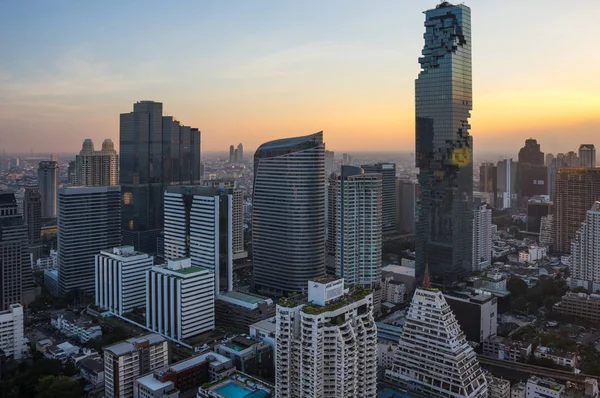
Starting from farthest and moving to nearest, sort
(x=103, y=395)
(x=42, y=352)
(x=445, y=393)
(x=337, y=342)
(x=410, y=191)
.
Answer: (x=410, y=191), (x=42, y=352), (x=103, y=395), (x=445, y=393), (x=337, y=342)

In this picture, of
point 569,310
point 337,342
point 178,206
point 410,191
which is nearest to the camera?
point 337,342

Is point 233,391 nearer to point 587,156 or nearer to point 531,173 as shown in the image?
point 587,156

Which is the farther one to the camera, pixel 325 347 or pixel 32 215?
pixel 32 215

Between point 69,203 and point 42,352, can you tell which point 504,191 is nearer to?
point 69,203

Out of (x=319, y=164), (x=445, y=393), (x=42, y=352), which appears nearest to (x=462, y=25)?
(x=319, y=164)

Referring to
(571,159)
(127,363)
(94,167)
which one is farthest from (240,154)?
(127,363)

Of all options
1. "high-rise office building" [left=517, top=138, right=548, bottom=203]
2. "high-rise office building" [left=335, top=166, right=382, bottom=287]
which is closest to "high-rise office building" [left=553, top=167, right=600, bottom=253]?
"high-rise office building" [left=517, top=138, right=548, bottom=203]
